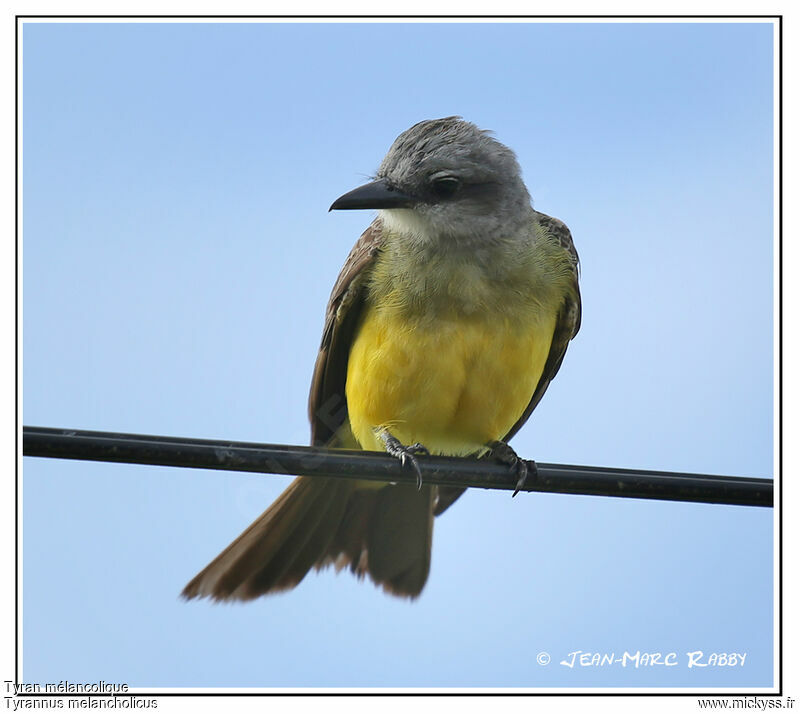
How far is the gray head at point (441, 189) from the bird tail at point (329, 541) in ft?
6.39

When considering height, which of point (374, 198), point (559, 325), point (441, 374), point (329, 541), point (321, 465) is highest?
point (374, 198)

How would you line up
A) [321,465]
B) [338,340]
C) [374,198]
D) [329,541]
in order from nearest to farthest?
[321,465], [374,198], [338,340], [329,541]

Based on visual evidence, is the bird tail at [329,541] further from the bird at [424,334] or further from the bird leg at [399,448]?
the bird leg at [399,448]

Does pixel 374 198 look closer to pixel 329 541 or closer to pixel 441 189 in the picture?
pixel 441 189

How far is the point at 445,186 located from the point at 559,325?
1263 millimetres

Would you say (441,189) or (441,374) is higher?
(441,189)

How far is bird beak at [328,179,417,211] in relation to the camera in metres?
6.19

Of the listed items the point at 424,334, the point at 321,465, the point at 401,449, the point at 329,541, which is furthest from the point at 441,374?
the point at 321,465

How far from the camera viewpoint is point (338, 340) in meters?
6.57

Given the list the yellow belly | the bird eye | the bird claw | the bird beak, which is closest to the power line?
the bird claw
